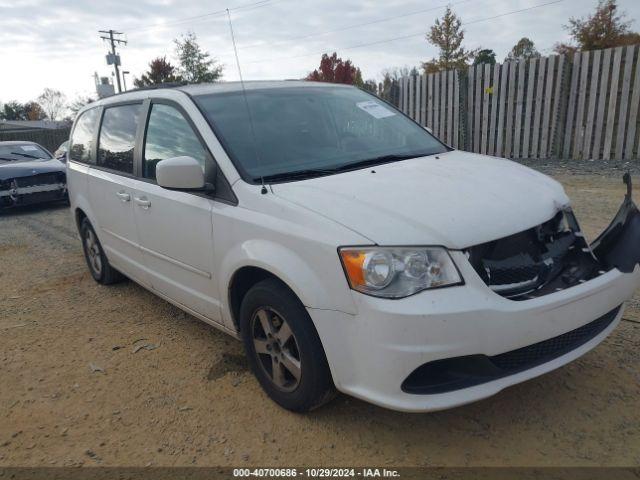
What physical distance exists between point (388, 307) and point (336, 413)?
0.95 metres

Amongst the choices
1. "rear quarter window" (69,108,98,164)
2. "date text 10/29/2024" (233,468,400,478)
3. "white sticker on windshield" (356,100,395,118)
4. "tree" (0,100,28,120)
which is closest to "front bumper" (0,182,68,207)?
"rear quarter window" (69,108,98,164)

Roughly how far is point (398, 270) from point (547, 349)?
88 centimetres

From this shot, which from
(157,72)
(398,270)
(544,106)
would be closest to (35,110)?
(157,72)

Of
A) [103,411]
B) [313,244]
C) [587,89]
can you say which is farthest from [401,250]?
[587,89]

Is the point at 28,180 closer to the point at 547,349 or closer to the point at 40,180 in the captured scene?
the point at 40,180

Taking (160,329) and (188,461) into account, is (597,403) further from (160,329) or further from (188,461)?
(160,329)

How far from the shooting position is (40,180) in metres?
9.97

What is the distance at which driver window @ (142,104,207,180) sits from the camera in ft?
10.6

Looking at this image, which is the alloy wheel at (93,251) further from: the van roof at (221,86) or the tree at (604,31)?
the tree at (604,31)

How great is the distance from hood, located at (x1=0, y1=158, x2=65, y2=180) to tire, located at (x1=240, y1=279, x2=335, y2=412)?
8.76 meters

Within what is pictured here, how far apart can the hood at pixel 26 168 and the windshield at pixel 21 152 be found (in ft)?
0.63

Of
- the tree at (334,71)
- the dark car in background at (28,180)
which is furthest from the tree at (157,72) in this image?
the dark car in background at (28,180)

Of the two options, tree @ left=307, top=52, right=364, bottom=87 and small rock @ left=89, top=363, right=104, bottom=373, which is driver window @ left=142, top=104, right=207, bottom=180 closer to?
small rock @ left=89, top=363, right=104, bottom=373

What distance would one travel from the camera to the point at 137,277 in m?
4.23
